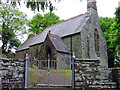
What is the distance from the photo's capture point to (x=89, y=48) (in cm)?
1853

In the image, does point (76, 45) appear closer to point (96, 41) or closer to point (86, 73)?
point (96, 41)

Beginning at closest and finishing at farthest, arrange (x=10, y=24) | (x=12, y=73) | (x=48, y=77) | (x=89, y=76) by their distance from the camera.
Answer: (x=12, y=73) < (x=89, y=76) < (x=48, y=77) < (x=10, y=24)

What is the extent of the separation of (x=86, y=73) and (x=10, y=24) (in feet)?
93.0

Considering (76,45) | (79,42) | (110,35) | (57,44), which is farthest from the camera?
(110,35)

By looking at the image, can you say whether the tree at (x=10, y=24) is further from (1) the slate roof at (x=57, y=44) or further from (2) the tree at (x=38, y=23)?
(1) the slate roof at (x=57, y=44)

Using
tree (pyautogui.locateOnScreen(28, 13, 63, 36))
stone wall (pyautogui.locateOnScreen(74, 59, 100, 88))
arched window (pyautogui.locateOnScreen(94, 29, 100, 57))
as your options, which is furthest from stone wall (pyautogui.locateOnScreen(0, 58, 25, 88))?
tree (pyautogui.locateOnScreen(28, 13, 63, 36))

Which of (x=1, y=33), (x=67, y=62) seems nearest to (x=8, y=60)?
(x=67, y=62)

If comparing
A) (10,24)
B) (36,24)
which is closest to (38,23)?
(36,24)

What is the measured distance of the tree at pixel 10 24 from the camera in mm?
30531

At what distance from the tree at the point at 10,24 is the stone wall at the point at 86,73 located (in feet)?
86.3

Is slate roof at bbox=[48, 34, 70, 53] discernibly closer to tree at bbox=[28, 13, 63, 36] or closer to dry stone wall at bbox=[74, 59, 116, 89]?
dry stone wall at bbox=[74, 59, 116, 89]

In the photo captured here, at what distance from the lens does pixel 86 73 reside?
6.56 meters

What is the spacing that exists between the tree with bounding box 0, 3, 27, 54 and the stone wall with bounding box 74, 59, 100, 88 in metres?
26.3

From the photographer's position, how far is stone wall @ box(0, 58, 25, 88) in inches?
245
